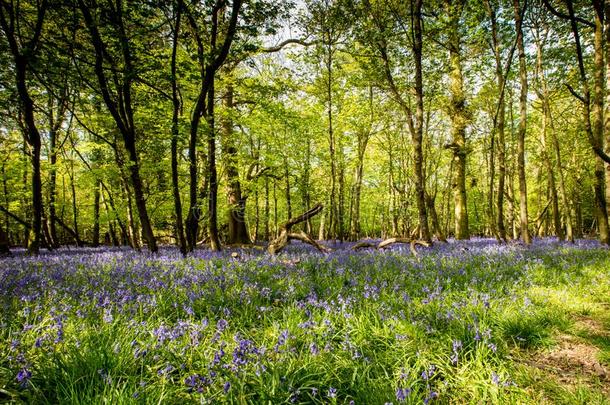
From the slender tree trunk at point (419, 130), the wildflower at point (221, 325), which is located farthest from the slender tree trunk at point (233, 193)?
the wildflower at point (221, 325)

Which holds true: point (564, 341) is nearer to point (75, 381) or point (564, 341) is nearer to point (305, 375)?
point (305, 375)

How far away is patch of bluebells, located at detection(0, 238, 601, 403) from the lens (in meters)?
2.50

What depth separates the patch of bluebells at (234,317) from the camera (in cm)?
250

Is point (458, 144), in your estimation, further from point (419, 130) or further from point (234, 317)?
point (234, 317)

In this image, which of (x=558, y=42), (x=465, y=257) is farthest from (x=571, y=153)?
(x=465, y=257)

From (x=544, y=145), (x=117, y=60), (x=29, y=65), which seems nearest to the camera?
(x=29, y=65)

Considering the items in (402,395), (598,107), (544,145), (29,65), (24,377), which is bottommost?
(402,395)

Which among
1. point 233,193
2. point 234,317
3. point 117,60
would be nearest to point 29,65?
point 117,60

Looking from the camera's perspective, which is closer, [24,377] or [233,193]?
[24,377]

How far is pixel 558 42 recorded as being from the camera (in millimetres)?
14484

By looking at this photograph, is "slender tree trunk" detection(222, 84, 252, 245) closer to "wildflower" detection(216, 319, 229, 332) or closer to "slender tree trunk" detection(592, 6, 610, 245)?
"wildflower" detection(216, 319, 229, 332)

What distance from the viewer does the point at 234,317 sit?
3812 mm

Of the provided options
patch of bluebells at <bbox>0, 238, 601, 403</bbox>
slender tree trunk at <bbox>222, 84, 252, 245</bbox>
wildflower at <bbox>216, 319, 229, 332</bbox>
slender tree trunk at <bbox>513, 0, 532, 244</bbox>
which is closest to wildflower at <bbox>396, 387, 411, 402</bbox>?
patch of bluebells at <bbox>0, 238, 601, 403</bbox>

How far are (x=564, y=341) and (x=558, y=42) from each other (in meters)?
16.8
